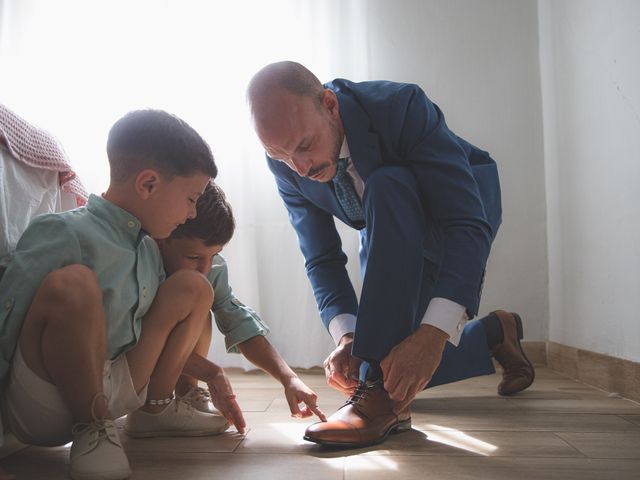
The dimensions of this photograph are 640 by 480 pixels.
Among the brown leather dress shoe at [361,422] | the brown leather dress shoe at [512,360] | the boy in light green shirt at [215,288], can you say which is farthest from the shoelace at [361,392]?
the brown leather dress shoe at [512,360]

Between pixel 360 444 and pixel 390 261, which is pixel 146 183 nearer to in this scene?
pixel 390 261

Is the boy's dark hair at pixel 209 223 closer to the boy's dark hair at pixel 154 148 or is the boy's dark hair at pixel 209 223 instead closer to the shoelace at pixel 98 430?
the boy's dark hair at pixel 154 148

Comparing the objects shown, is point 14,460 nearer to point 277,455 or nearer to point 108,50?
point 277,455

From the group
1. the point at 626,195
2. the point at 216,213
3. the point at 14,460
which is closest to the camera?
the point at 14,460

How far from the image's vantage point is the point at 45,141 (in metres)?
1.05

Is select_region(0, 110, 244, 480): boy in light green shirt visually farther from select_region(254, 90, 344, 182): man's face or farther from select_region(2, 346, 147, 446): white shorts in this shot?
select_region(254, 90, 344, 182): man's face

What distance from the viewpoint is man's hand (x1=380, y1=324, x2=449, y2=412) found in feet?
2.94

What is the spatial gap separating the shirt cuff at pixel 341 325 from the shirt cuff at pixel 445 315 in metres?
0.29

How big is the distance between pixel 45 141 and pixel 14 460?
515 millimetres

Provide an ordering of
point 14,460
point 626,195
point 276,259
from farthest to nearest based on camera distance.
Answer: point 276,259
point 626,195
point 14,460

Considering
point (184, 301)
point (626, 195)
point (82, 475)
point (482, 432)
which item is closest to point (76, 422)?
point (82, 475)

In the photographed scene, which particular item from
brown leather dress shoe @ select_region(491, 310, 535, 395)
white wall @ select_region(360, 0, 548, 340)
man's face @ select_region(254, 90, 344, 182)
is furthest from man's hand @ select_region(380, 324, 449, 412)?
white wall @ select_region(360, 0, 548, 340)

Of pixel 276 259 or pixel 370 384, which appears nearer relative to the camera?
pixel 370 384

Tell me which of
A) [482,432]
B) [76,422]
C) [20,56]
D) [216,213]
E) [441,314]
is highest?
[20,56]
